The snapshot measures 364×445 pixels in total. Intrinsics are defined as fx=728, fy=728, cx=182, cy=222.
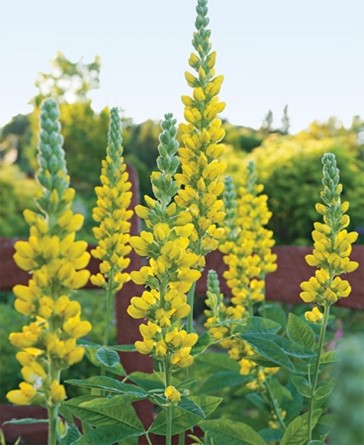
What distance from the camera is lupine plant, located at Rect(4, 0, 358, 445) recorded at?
0.78m

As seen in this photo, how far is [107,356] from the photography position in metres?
1.28

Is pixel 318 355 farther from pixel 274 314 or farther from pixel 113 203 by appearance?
pixel 274 314

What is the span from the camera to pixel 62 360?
795mm

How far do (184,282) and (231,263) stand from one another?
30.4 inches

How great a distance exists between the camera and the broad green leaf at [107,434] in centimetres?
109

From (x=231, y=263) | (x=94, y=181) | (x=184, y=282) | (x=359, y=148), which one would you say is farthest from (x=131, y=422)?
(x=94, y=181)

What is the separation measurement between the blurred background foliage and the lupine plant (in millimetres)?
4229

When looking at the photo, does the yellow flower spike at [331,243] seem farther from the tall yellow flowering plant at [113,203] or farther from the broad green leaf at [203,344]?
the tall yellow flowering plant at [113,203]

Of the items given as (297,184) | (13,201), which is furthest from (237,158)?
(13,201)

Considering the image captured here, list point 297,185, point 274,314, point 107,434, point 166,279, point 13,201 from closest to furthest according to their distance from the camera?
point 166,279 < point 107,434 < point 274,314 < point 297,185 < point 13,201

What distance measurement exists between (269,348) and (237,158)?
6830mm

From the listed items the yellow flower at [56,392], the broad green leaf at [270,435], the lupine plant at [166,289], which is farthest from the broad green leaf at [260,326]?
the yellow flower at [56,392]

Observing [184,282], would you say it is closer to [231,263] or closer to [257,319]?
[257,319]

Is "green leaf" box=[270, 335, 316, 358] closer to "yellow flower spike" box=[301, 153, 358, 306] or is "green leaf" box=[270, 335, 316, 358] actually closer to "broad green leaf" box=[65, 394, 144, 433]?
"yellow flower spike" box=[301, 153, 358, 306]
